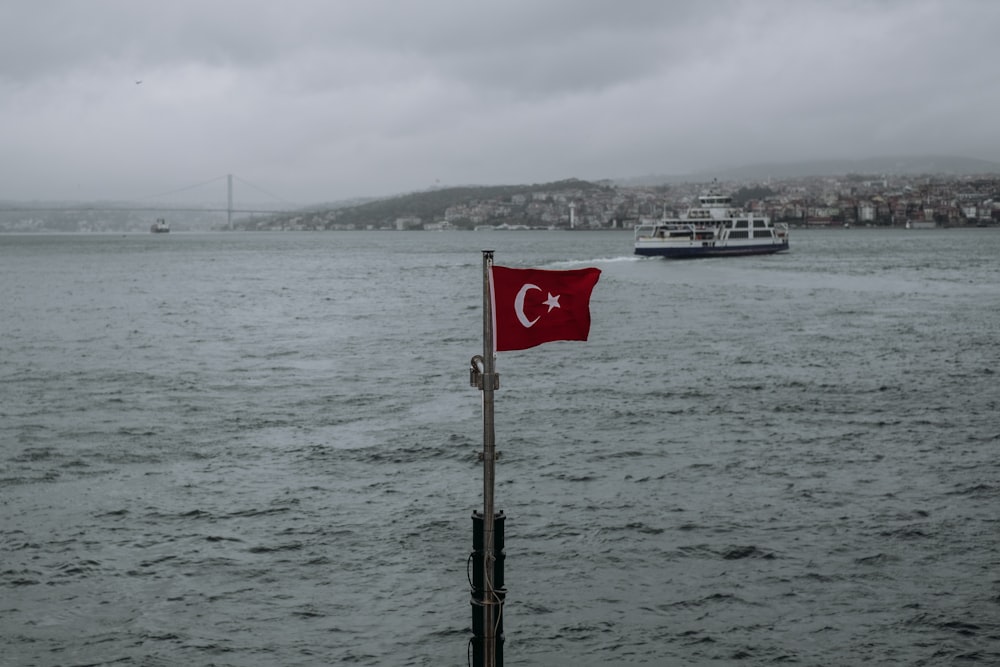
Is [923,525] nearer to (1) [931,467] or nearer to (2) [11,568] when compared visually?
(1) [931,467]

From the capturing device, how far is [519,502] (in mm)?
17859

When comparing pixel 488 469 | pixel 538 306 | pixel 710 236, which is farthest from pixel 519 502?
pixel 710 236

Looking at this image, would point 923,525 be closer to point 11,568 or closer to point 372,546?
point 372,546

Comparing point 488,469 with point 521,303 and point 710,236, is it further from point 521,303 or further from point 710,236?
point 710,236

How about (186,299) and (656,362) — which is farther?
(186,299)

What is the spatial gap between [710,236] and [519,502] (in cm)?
9114

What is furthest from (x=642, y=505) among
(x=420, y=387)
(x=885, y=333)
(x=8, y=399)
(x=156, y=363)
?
(x=885, y=333)

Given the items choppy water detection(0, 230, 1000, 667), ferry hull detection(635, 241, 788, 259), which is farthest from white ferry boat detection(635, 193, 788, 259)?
choppy water detection(0, 230, 1000, 667)

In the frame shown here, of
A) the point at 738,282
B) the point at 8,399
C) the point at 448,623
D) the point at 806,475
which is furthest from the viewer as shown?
the point at 738,282

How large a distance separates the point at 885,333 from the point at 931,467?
22827 mm

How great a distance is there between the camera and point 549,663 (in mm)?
12008

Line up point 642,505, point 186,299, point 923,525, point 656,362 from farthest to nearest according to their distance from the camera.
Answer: point 186,299
point 656,362
point 642,505
point 923,525

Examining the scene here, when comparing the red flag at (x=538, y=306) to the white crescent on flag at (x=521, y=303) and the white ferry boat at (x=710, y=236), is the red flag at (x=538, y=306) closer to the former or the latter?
the white crescent on flag at (x=521, y=303)

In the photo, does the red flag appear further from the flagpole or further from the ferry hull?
the ferry hull
